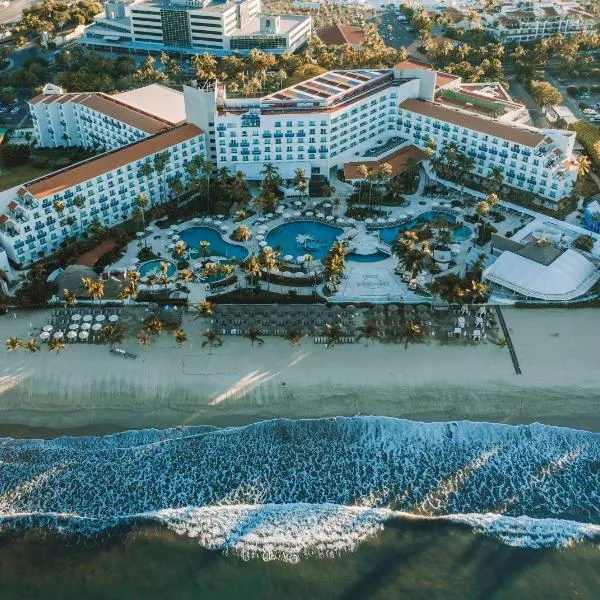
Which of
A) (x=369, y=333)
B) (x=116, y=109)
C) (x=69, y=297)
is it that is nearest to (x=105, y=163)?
(x=116, y=109)

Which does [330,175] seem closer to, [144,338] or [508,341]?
[508,341]

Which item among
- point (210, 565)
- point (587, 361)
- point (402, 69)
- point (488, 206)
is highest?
point (402, 69)

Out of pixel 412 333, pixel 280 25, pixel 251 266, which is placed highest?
pixel 280 25

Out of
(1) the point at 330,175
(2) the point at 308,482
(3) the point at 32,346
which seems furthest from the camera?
(1) the point at 330,175

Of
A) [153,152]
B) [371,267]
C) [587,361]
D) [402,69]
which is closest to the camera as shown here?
[587,361]

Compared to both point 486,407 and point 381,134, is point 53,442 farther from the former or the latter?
point 381,134

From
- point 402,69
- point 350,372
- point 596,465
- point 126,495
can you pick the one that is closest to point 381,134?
point 402,69

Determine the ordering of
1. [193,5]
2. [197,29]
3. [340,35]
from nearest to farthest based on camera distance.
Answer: [197,29] < [193,5] < [340,35]
